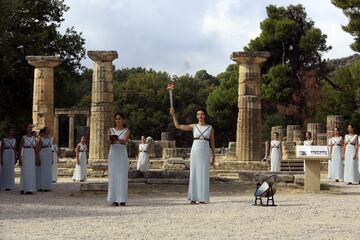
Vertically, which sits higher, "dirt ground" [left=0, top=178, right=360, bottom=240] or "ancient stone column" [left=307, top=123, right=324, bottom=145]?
"ancient stone column" [left=307, top=123, right=324, bottom=145]

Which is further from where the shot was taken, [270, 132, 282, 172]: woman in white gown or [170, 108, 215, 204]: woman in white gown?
[270, 132, 282, 172]: woman in white gown

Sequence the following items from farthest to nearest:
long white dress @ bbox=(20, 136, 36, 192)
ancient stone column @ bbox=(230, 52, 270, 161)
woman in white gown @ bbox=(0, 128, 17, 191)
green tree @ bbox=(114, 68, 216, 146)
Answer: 1. green tree @ bbox=(114, 68, 216, 146)
2. ancient stone column @ bbox=(230, 52, 270, 161)
3. woman in white gown @ bbox=(0, 128, 17, 191)
4. long white dress @ bbox=(20, 136, 36, 192)

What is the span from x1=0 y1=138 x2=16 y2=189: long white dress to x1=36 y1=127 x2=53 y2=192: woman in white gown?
2.40 ft

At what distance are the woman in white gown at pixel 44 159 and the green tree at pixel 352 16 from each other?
28.4 m

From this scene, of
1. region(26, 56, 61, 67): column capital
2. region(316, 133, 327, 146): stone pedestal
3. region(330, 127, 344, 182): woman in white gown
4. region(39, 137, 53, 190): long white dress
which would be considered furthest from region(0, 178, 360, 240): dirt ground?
region(316, 133, 327, 146): stone pedestal

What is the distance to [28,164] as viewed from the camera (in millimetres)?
16359

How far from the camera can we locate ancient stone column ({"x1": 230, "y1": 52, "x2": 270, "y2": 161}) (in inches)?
1057

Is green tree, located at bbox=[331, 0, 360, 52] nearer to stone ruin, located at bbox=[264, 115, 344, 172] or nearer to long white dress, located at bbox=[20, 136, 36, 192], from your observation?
stone ruin, located at bbox=[264, 115, 344, 172]

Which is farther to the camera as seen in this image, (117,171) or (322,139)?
(322,139)

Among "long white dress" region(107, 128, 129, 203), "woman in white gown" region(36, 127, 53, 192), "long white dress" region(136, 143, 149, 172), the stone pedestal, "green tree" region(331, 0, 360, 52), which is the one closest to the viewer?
"long white dress" region(107, 128, 129, 203)

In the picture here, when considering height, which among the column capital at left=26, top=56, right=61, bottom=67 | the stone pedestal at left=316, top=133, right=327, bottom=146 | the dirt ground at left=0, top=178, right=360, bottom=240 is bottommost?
the dirt ground at left=0, top=178, right=360, bottom=240

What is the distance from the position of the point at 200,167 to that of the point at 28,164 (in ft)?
17.0

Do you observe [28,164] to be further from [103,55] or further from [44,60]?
[44,60]

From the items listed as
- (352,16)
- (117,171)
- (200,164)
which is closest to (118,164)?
(117,171)
